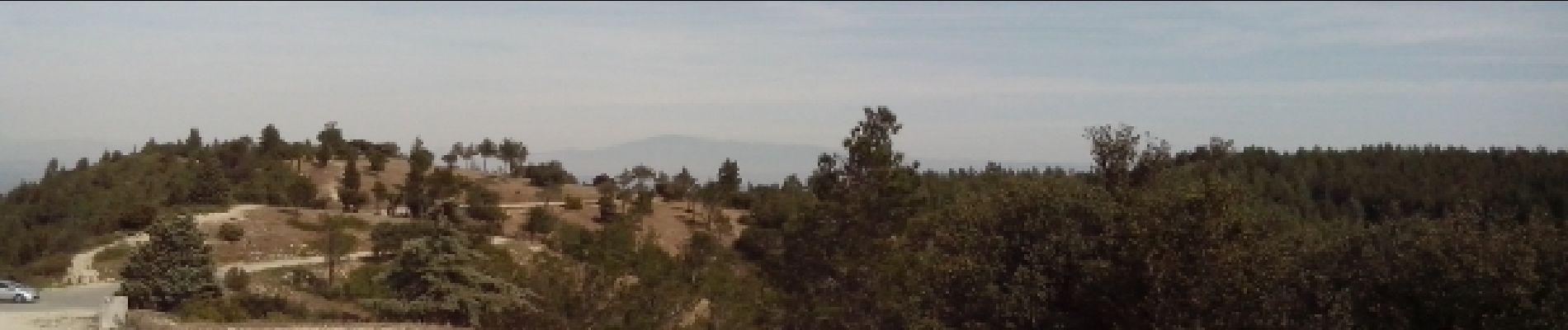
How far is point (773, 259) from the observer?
39.4m

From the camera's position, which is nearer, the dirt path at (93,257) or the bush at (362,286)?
the bush at (362,286)

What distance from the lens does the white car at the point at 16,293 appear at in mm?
29234

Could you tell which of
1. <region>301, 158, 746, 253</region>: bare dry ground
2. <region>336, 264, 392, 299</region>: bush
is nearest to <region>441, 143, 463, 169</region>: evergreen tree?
<region>301, 158, 746, 253</region>: bare dry ground

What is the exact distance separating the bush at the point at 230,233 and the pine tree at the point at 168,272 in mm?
13074

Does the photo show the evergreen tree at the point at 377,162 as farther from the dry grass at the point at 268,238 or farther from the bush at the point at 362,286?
the bush at the point at 362,286

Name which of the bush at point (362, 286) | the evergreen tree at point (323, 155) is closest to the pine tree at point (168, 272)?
the bush at point (362, 286)

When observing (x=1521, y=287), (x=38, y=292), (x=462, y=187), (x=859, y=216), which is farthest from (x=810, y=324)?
(x=462, y=187)

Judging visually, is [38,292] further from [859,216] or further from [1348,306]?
[1348,306]

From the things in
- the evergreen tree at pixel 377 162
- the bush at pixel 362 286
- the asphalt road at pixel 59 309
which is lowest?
the bush at pixel 362 286

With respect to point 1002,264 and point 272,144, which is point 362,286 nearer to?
point 1002,264

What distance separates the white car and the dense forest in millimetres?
5789

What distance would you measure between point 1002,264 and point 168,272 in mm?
21137

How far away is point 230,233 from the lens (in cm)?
4131

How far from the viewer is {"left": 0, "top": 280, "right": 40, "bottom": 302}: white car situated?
95.9ft
